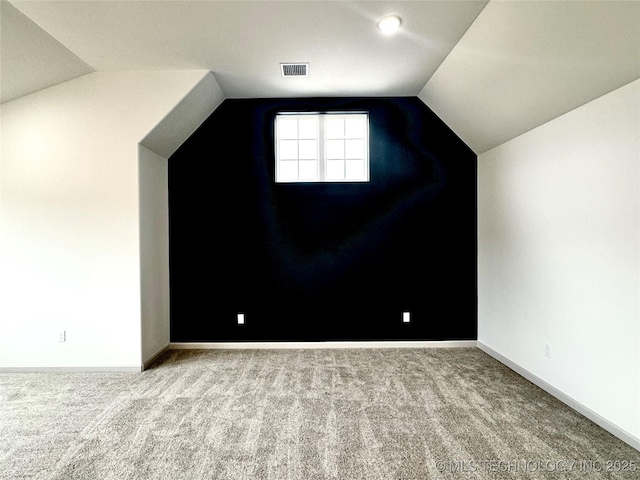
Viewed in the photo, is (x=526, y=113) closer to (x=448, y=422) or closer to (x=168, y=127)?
(x=448, y=422)

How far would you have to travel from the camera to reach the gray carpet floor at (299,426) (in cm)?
184

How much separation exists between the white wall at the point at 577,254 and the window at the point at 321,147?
1.51 m

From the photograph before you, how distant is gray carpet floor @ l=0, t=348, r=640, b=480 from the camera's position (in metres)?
1.84

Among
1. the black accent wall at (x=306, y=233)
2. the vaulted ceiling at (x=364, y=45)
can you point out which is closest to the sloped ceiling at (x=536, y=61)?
the vaulted ceiling at (x=364, y=45)

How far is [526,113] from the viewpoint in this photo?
2.79 meters

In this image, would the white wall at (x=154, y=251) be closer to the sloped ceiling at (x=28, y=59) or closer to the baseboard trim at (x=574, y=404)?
the sloped ceiling at (x=28, y=59)

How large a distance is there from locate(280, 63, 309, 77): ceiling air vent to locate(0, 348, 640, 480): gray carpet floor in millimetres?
2855

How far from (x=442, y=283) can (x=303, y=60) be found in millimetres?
2816

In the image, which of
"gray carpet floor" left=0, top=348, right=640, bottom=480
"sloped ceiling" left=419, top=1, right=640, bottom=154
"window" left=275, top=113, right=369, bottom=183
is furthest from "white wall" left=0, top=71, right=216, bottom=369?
"sloped ceiling" left=419, top=1, right=640, bottom=154

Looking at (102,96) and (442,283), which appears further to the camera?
(442,283)

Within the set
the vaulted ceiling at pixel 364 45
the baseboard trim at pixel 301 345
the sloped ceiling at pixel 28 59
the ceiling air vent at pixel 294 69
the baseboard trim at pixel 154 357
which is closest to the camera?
the vaulted ceiling at pixel 364 45

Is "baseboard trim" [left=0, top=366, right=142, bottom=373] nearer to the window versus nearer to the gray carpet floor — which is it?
the gray carpet floor

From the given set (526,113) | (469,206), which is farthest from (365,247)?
(526,113)

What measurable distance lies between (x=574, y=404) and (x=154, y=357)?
12.1 feet
